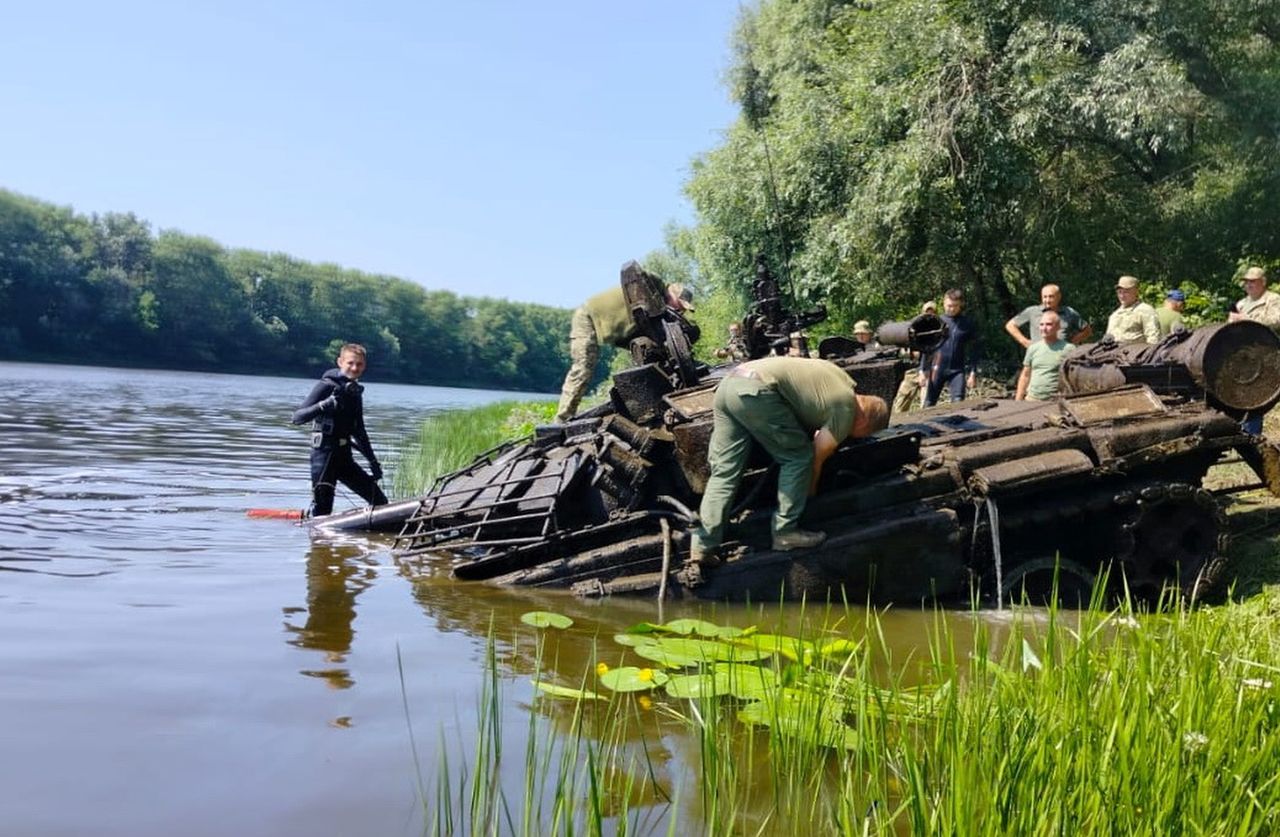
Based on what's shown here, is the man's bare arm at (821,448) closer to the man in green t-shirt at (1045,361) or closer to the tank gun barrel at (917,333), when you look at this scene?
the tank gun barrel at (917,333)

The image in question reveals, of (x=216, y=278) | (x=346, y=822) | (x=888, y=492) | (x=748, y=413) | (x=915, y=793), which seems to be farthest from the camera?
(x=216, y=278)

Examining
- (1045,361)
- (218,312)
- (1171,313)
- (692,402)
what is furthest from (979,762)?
(218,312)

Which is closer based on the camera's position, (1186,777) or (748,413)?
(1186,777)

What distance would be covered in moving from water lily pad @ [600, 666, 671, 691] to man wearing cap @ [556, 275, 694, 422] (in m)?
4.99

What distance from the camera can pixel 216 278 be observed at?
9350 centimetres

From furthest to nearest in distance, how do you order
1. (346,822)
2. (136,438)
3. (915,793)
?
(136,438) → (346,822) → (915,793)

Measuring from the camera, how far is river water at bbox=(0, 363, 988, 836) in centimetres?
357

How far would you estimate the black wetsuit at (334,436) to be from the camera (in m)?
9.91

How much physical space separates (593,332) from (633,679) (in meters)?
6.24

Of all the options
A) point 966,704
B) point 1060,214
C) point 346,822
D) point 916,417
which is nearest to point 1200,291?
point 1060,214

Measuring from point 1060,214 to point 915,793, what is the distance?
18.5 meters

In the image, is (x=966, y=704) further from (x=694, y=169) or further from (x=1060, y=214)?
(x=694, y=169)

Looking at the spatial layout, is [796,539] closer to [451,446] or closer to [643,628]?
[643,628]

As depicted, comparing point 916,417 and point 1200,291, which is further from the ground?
point 1200,291
